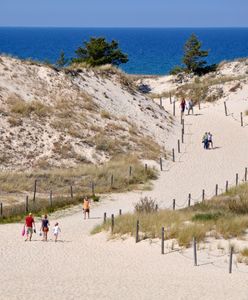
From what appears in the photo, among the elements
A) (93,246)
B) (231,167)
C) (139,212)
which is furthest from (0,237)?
(231,167)

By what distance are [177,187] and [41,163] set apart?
324 inches

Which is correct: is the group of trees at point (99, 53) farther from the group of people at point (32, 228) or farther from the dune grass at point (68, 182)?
the group of people at point (32, 228)

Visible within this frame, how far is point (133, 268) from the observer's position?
73.4 feet

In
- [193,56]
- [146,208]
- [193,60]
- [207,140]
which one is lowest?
[146,208]

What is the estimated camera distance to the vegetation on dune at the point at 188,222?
24672 mm

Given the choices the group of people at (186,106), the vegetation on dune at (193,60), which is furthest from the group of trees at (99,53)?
the group of people at (186,106)

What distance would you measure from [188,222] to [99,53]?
40.6m

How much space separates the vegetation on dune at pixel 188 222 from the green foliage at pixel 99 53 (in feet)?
116

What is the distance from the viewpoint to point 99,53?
212 feet

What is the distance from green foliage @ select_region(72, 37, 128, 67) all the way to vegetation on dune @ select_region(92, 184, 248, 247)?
35478mm

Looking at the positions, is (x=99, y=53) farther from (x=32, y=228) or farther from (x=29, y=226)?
(x=29, y=226)

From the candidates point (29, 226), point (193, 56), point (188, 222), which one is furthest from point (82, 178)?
point (193, 56)

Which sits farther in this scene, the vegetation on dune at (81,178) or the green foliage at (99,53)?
the green foliage at (99,53)

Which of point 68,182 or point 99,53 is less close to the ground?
point 99,53
